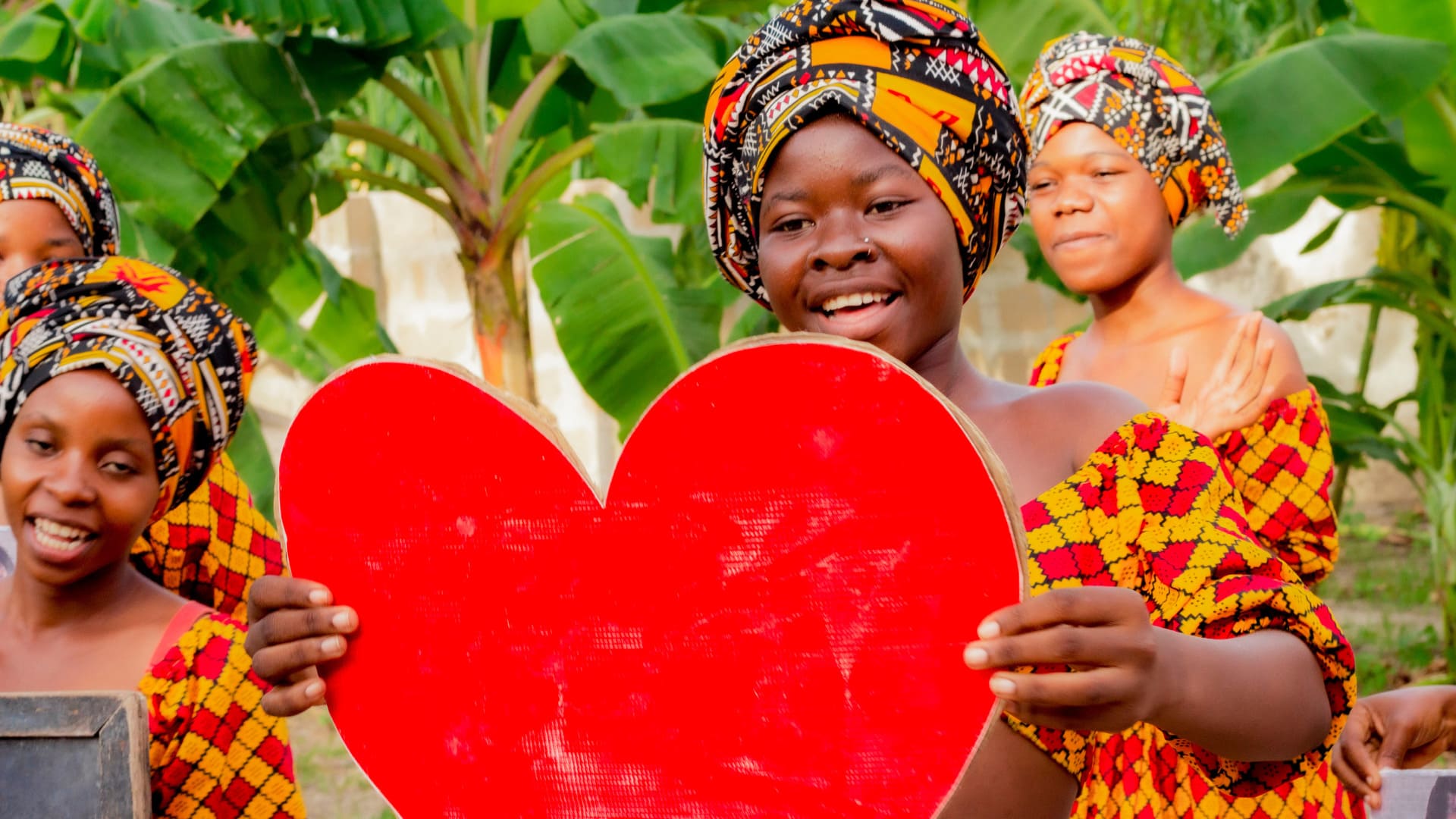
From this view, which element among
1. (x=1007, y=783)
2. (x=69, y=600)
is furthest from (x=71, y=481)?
(x=1007, y=783)

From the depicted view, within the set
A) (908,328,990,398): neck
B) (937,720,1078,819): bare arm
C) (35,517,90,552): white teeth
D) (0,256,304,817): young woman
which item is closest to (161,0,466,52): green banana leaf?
(0,256,304,817): young woman

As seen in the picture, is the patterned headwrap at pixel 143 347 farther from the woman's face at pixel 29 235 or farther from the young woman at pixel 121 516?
the woman's face at pixel 29 235

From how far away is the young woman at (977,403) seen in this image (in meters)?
1.23

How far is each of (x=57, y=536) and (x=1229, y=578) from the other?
1.41 meters

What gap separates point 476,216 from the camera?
17.5 ft

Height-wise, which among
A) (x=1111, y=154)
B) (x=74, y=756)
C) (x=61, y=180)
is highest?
(x=61, y=180)

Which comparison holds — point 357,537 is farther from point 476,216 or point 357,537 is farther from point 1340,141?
point 1340,141

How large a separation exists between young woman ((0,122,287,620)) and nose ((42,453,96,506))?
30cm

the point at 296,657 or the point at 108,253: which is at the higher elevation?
the point at 108,253

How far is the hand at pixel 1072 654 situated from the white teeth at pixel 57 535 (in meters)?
1.25

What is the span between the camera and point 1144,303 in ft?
7.69

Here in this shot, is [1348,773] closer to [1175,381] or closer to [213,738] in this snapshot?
[1175,381]

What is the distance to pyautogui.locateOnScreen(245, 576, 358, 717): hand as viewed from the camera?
1219mm

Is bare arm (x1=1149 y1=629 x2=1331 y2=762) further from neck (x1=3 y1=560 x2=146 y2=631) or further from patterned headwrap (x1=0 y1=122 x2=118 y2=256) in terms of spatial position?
patterned headwrap (x1=0 y1=122 x2=118 y2=256)
